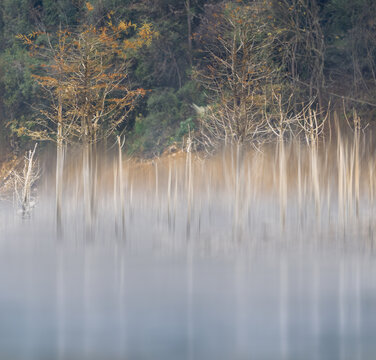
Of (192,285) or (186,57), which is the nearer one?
(192,285)

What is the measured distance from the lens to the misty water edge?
326 inches

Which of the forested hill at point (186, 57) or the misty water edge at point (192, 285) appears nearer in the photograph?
the misty water edge at point (192, 285)

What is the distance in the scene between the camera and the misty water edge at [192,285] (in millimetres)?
8289

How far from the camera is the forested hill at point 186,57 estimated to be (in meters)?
22.8

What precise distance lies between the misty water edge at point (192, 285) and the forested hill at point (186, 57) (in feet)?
16.5

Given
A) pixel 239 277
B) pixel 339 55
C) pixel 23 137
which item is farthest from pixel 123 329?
pixel 23 137

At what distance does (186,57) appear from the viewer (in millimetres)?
26844

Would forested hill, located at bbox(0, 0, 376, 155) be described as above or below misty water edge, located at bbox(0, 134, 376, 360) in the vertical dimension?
above

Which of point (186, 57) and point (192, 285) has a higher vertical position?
point (186, 57)

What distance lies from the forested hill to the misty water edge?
16.5 ft

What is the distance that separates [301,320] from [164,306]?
1.72 metres

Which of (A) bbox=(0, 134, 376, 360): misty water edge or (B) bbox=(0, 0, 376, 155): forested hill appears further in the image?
(B) bbox=(0, 0, 376, 155): forested hill

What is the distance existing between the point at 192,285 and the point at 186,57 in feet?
55.4

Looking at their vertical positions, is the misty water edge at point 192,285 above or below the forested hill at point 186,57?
below
